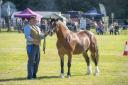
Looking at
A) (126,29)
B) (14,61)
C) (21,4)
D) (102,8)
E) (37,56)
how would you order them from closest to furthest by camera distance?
1. (37,56)
2. (14,61)
3. (126,29)
4. (102,8)
5. (21,4)

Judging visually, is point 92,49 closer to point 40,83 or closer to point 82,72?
point 82,72

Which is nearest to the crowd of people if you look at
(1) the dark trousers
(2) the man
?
(1) the dark trousers

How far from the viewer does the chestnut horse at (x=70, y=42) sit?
16969mm

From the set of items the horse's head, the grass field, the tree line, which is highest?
the horse's head

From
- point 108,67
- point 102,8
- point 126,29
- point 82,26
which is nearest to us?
point 108,67

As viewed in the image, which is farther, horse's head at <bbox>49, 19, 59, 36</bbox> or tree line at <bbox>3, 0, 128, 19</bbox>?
tree line at <bbox>3, 0, 128, 19</bbox>

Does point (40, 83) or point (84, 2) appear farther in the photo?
point (84, 2)

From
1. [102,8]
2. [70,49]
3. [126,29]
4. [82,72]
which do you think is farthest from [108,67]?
[102,8]

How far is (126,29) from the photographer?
74000 mm

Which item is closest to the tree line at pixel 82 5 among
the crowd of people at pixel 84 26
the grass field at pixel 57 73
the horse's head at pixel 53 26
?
the crowd of people at pixel 84 26

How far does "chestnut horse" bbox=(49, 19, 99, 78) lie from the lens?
16969 mm

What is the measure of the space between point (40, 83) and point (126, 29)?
59229 millimetres

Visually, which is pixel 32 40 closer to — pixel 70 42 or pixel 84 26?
pixel 70 42

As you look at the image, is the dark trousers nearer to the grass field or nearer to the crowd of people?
the grass field
